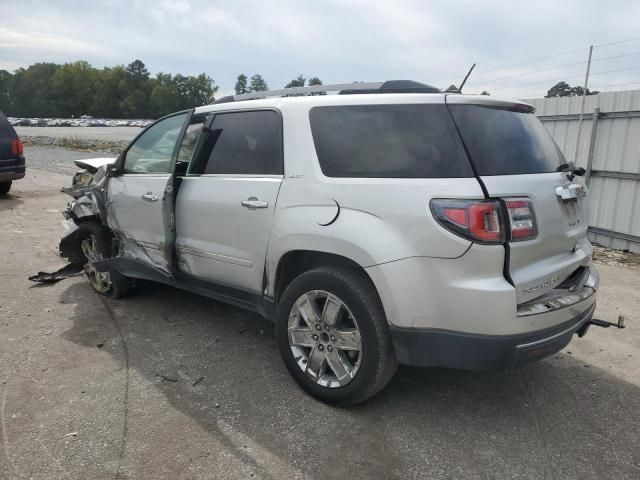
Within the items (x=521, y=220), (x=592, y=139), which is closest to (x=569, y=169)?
(x=521, y=220)

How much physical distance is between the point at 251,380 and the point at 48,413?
1.21 metres

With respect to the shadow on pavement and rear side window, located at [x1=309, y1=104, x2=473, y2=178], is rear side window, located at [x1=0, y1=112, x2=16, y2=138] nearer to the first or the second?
the shadow on pavement

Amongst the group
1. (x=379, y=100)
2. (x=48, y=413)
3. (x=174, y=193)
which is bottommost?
(x=48, y=413)

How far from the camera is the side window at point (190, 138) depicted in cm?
395

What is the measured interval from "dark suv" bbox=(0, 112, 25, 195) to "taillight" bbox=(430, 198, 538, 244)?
10.5 meters

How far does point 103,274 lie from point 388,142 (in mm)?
3441

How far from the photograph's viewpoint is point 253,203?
335 centimetres

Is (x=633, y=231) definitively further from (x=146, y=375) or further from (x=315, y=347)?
→ (x=146, y=375)

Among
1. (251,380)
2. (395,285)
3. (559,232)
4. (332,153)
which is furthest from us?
(251,380)

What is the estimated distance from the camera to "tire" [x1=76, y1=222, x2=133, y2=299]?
4859 mm

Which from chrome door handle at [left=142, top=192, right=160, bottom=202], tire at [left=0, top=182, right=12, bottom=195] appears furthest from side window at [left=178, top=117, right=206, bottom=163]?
tire at [left=0, top=182, right=12, bottom=195]

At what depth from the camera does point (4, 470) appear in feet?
8.07

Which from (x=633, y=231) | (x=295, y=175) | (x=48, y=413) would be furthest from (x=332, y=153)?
(x=633, y=231)

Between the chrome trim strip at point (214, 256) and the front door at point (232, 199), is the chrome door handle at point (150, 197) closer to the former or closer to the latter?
the front door at point (232, 199)
